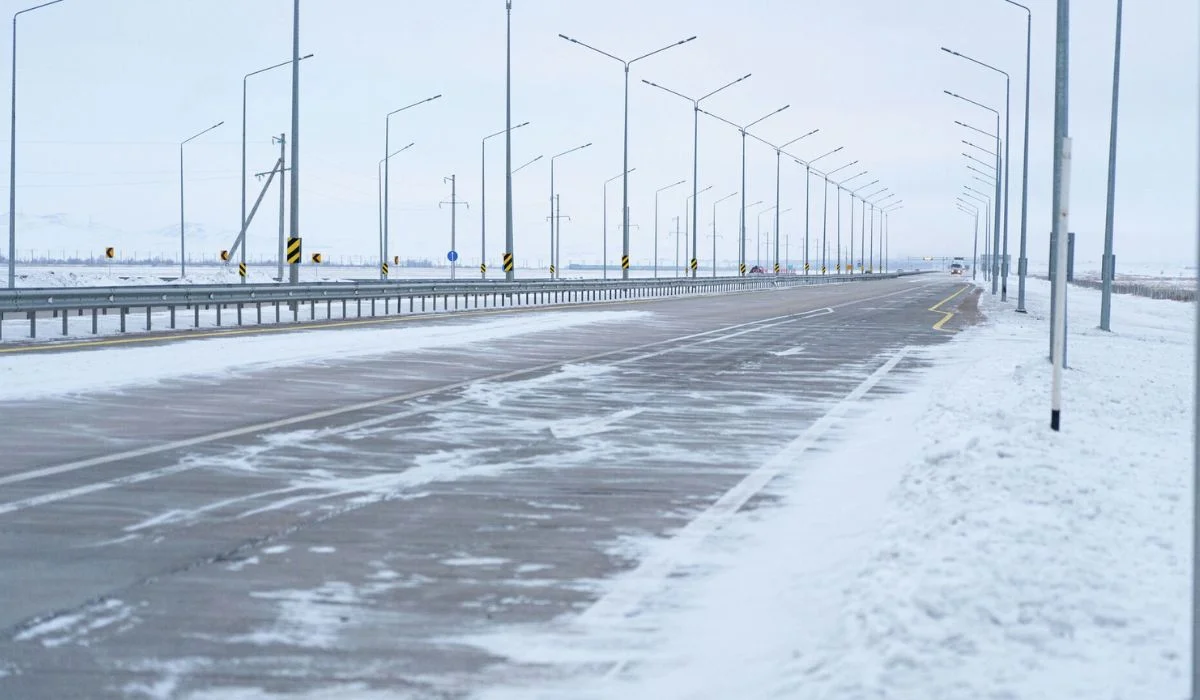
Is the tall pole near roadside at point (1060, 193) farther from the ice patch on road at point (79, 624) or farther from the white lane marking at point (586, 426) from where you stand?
the ice patch on road at point (79, 624)

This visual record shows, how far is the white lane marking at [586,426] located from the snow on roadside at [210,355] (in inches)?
242

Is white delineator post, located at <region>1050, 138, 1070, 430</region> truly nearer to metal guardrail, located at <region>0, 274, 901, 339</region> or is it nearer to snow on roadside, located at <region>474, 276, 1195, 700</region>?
snow on roadside, located at <region>474, 276, 1195, 700</region>

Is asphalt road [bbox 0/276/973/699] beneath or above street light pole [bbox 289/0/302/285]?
beneath

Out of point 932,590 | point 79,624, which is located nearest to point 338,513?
point 79,624

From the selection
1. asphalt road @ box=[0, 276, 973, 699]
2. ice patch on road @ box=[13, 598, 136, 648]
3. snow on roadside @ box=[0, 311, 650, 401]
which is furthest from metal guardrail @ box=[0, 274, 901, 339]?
ice patch on road @ box=[13, 598, 136, 648]

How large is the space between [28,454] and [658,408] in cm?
645

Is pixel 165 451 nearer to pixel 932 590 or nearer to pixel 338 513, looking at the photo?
pixel 338 513

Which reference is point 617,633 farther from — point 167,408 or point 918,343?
point 918,343

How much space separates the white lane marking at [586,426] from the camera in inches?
517

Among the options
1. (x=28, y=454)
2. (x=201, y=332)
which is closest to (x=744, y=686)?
(x=28, y=454)

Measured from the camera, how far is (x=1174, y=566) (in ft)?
22.7

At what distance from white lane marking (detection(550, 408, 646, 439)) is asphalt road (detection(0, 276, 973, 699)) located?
0.18ft

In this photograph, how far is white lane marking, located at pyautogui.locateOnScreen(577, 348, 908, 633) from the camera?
657 centimetres

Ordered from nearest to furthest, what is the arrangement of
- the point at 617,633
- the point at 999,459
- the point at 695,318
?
the point at 617,633
the point at 999,459
the point at 695,318
